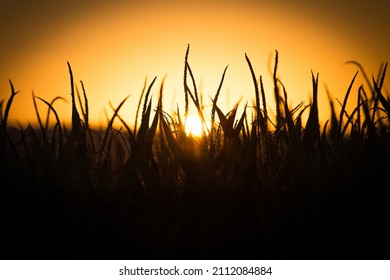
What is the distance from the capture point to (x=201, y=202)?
4.13 ft

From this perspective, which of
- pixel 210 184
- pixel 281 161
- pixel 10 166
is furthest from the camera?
pixel 10 166

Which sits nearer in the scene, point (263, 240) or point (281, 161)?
point (263, 240)

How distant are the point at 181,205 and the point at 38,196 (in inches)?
16.0

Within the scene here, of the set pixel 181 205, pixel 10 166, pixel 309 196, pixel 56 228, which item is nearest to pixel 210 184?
pixel 181 205

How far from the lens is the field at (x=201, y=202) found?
1163 millimetres

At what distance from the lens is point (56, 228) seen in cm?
124

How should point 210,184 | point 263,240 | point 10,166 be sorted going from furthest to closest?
point 10,166 < point 210,184 < point 263,240

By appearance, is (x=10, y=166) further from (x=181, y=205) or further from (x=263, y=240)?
(x=263, y=240)

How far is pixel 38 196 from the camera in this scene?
1.34m

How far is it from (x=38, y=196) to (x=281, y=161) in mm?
705

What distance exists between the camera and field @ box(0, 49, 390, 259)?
3.82ft
